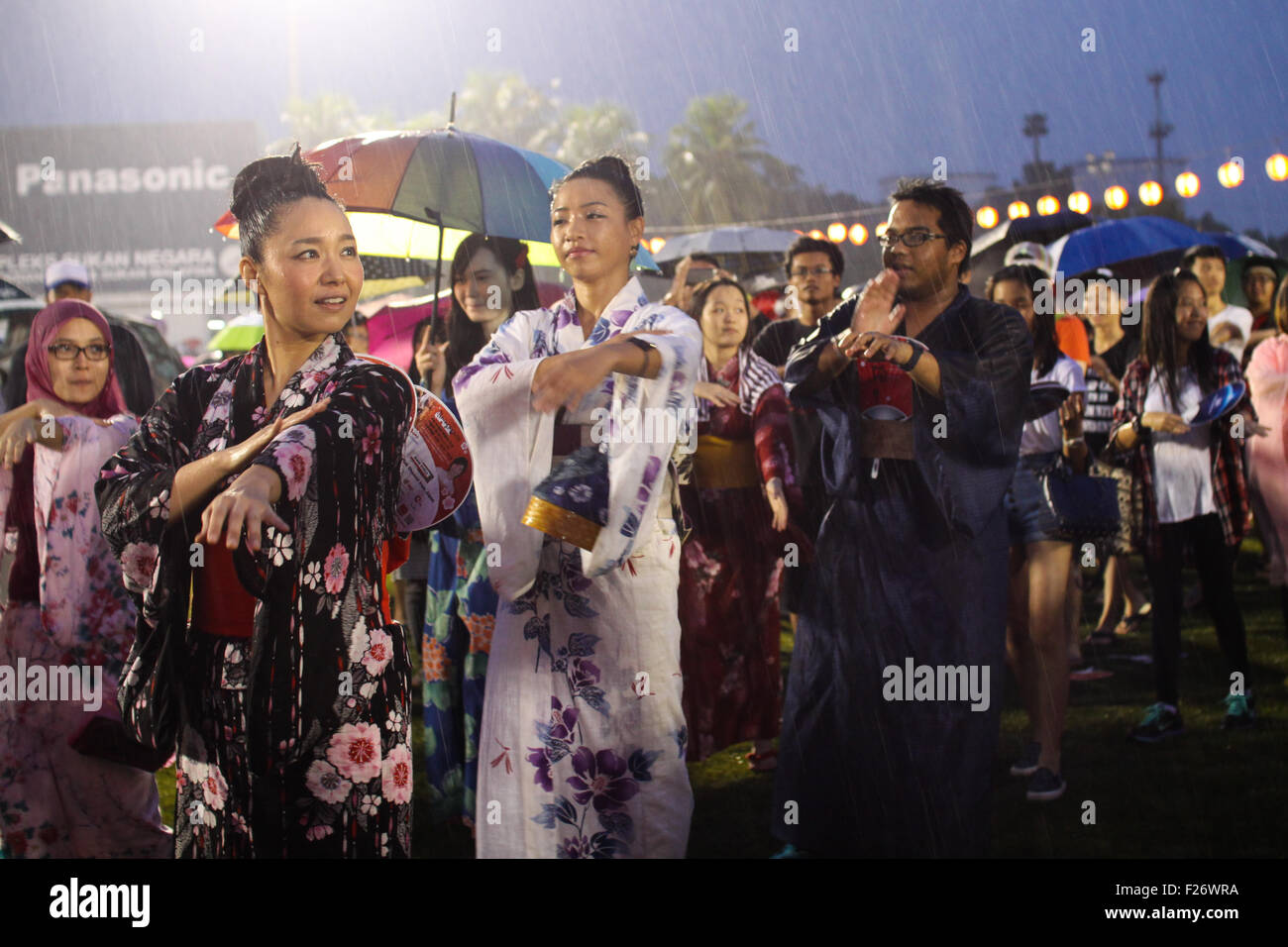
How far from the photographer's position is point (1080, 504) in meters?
4.44

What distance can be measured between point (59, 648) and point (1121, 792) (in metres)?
3.44

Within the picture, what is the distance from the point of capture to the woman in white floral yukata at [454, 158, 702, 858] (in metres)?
3.04

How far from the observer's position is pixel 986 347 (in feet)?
11.1

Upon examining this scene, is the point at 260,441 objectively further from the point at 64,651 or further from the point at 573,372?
the point at 64,651

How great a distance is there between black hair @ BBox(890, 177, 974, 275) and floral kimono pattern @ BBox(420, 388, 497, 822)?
169 centimetres

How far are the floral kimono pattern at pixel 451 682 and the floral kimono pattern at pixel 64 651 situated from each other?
3.44ft

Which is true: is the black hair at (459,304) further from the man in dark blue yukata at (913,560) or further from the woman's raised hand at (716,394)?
the man in dark blue yukata at (913,560)

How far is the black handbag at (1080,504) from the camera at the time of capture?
4.38 m

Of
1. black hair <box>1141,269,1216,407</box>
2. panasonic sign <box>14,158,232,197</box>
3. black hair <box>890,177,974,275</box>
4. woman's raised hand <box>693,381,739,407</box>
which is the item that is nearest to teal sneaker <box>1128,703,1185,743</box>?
black hair <box>1141,269,1216,407</box>

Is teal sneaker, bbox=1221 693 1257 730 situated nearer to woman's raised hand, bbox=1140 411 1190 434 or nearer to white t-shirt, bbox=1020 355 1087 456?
woman's raised hand, bbox=1140 411 1190 434

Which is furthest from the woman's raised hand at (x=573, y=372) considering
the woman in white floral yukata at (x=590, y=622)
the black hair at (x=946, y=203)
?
the black hair at (x=946, y=203)

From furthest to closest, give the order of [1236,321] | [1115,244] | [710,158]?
[710,158]
[1115,244]
[1236,321]

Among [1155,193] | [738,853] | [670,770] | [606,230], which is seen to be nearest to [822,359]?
[606,230]

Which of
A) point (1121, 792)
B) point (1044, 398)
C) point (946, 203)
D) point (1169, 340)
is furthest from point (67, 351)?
point (1169, 340)
